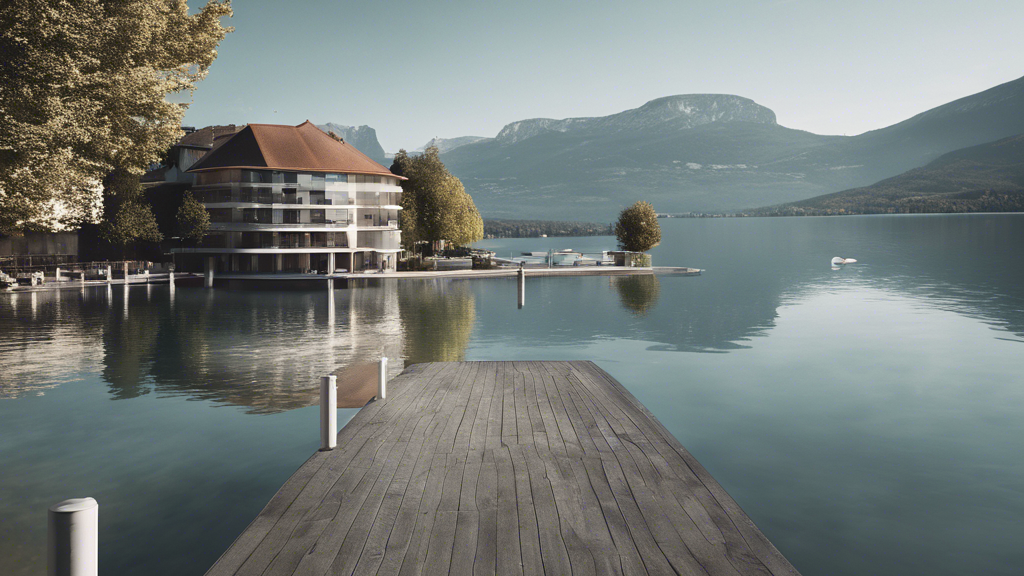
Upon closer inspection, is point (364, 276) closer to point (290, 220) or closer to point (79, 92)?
point (290, 220)

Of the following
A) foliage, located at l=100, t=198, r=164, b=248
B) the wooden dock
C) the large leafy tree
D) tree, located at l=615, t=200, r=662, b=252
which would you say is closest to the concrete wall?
foliage, located at l=100, t=198, r=164, b=248

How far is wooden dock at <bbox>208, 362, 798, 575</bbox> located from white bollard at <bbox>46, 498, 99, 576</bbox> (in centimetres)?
137

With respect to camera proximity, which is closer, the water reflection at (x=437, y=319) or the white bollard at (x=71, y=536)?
the white bollard at (x=71, y=536)

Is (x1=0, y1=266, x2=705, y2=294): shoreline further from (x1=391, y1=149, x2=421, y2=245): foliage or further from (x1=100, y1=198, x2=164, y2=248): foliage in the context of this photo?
(x1=391, y1=149, x2=421, y2=245): foliage

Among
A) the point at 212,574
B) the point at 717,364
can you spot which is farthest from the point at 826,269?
the point at 212,574

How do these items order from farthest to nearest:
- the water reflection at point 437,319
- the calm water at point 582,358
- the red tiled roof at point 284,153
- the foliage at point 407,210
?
the foliage at point 407,210 → the red tiled roof at point 284,153 → the water reflection at point 437,319 → the calm water at point 582,358

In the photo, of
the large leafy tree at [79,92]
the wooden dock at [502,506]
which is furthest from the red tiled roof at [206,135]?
the wooden dock at [502,506]

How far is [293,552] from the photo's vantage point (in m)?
5.55

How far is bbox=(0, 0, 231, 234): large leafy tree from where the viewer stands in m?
15.9

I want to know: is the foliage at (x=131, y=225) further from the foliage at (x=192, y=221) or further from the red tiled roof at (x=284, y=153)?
the red tiled roof at (x=284, y=153)

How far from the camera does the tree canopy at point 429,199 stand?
8094 cm

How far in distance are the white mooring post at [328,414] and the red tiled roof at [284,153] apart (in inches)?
2531

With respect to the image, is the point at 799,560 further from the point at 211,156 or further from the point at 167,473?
the point at 211,156

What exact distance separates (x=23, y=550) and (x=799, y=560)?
33.7 ft
